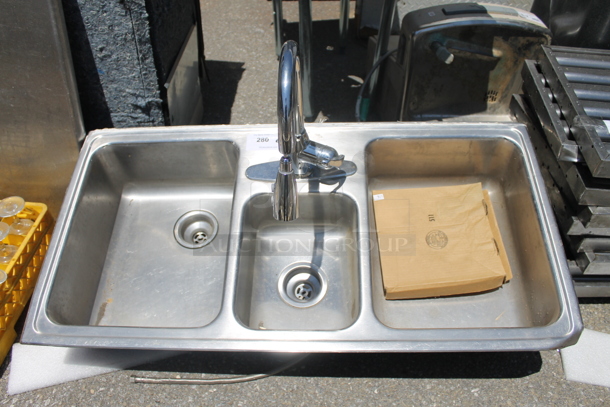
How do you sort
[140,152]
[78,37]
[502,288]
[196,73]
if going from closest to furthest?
[502,288], [140,152], [78,37], [196,73]

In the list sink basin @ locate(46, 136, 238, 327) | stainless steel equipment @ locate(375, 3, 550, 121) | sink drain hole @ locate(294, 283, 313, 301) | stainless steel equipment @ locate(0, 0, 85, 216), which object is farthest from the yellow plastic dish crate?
stainless steel equipment @ locate(375, 3, 550, 121)

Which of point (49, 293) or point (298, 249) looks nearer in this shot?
point (49, 293)

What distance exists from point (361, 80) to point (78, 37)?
5.19 feet

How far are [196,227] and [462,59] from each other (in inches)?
47.4

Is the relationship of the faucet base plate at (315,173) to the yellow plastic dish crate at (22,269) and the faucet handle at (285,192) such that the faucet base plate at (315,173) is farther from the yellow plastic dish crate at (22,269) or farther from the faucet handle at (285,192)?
the yellow plastic dish crate at (22,269)

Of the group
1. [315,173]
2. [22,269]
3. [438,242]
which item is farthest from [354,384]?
[22,269]

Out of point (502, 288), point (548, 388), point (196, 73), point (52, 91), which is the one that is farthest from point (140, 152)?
point (548, 388)

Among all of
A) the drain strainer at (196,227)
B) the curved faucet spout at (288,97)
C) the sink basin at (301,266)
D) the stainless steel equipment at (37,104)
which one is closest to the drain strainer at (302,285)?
the sink basin at (301,266)

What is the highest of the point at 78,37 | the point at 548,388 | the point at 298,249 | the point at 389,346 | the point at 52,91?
the point at 78,37

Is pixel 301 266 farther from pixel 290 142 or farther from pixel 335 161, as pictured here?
pixel 290 142

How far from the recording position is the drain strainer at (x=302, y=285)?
132 centimetres

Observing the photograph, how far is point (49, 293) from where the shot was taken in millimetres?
1085

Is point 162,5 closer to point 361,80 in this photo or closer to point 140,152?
point 140,152

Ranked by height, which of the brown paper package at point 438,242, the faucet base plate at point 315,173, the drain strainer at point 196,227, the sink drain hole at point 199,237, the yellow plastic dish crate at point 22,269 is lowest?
the yellow plastic dish crate at point 22,269
